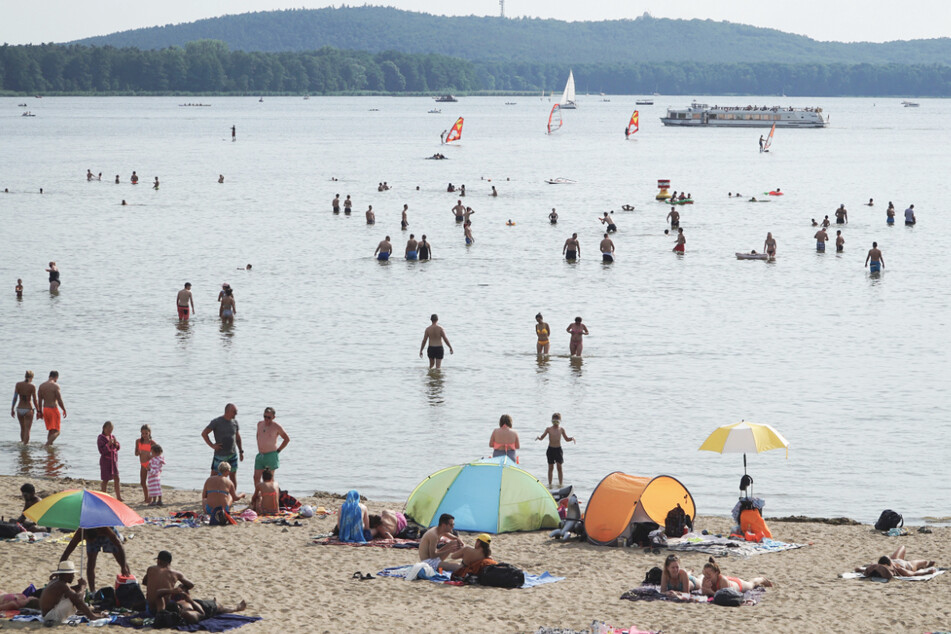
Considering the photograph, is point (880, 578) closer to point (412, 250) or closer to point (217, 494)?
point (217, 494)

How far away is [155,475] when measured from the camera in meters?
17.1

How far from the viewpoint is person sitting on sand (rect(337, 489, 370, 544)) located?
50.8ft

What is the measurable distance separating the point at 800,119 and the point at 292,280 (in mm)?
139895

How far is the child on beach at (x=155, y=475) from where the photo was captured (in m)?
16.9

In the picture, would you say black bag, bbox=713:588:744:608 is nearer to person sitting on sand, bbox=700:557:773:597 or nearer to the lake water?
person sitting on sand, bbox=700:557:773:597

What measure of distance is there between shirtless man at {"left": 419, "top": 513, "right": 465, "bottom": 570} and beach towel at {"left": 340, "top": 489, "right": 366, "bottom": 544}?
1317mm

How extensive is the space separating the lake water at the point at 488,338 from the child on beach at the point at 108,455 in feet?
6.68

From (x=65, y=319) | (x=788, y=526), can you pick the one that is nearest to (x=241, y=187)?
(x=65, y=319)

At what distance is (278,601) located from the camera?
42.6ft

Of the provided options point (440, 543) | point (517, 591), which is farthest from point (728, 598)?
point (440, 543)

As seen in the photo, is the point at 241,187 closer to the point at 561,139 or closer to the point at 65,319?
the point at 65,319

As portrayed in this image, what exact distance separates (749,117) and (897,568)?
506 feet

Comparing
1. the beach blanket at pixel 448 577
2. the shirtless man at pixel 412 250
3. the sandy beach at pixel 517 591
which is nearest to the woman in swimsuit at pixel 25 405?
the sandy beach at pixel 517 591

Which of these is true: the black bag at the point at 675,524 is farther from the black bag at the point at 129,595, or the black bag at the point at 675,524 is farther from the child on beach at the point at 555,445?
the black bag at the point at 129,595
